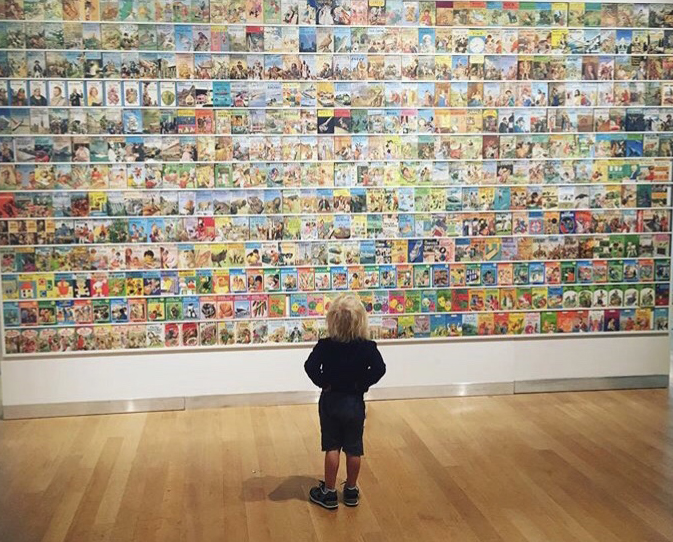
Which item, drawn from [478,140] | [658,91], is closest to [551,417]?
[478,140]

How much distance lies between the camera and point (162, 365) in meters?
6.38

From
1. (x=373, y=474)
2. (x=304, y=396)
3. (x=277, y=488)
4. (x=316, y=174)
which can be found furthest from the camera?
(x=304, y=396)

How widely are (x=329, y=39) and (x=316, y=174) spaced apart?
952 mm

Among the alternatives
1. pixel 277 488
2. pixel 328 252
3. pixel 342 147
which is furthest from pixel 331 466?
pixel 342 147

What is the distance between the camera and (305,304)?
652 cm

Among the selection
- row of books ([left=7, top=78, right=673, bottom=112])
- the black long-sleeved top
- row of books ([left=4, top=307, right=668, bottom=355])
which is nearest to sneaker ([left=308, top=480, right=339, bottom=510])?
the black long-sleeved top

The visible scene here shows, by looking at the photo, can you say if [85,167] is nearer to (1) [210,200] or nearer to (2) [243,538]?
(1) [210,200]

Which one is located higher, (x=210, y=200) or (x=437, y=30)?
(x=437, y=30)

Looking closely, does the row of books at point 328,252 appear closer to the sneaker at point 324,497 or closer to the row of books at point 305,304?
the row of books at point 305,304

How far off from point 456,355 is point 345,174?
159cm

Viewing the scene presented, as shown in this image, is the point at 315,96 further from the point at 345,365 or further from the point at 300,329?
the point at 345,365

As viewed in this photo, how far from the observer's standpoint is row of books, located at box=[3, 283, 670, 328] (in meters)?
6.26

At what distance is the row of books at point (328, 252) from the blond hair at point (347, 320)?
2.06m

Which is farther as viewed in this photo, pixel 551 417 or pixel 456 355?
pixel 456 355
